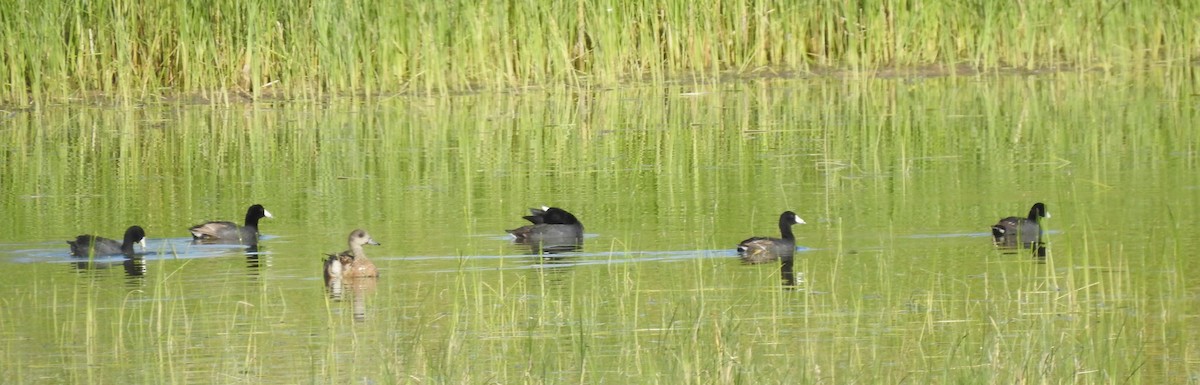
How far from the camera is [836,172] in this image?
13367mm

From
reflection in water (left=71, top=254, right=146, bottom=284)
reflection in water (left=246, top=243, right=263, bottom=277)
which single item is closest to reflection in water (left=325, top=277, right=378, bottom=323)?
reflection in water (left=246, top=243, right=263, bottom=277)

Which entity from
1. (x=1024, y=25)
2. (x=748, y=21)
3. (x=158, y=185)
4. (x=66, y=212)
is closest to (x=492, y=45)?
(x=748, y=21)

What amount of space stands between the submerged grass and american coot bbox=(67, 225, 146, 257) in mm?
8824

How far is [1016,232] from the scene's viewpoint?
33.3ft

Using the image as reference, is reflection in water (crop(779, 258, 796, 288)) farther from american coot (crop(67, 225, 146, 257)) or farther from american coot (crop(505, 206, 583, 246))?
american coot (crop(67, 225, 146, 257))

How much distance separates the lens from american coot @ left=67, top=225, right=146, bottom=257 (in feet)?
34.5

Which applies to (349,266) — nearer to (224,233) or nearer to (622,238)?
(622,238)

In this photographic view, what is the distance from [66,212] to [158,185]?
148cm

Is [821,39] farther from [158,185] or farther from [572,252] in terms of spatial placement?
[572,252]

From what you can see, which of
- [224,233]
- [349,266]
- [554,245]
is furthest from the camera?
[224,233]

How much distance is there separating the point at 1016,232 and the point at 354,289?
11.4 feet


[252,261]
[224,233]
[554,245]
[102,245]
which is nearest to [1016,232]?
[554,245]

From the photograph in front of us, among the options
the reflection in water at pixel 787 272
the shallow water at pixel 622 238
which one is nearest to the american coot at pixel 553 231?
the shallow water at pixel 622 238

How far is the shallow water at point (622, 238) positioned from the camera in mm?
7199
